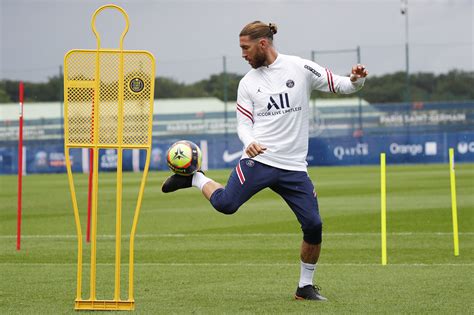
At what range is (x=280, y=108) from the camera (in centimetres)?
948

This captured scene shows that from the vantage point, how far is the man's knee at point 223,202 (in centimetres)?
959

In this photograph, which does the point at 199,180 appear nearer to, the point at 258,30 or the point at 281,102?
the point at 281,102

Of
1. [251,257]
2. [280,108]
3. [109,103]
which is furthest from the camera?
[251,257]

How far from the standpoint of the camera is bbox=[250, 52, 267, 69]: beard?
952 cm

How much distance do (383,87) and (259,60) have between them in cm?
4563

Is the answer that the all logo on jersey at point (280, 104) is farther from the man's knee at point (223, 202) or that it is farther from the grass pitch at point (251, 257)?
the grass pitch at point (251, 257)

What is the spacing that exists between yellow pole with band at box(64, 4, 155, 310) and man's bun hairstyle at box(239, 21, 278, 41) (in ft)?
3.46

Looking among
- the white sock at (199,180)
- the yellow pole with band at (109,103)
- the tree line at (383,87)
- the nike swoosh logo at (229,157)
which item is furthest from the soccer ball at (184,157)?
the tree line at (383,87)

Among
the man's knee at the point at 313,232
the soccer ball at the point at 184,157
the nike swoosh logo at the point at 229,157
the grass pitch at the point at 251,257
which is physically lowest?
the grass pitch at the point at 251,257

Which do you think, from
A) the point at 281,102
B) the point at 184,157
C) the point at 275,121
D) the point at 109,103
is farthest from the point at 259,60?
the point at 109,103

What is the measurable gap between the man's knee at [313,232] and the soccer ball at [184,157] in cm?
113

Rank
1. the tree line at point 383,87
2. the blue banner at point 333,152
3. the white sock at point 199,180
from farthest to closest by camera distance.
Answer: the tree line at point 383,87, the blue banner at point 333,152, the white sock at point 199,180

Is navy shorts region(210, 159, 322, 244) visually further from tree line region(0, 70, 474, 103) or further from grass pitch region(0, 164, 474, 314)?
tree line region(0, 70, 474, 103)

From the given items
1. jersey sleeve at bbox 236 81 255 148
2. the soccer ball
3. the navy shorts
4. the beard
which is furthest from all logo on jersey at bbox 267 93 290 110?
the soccer ball
